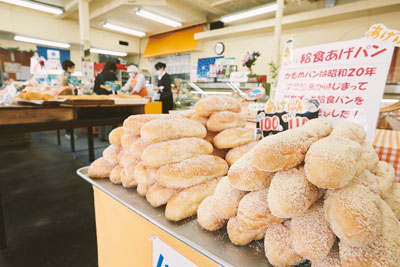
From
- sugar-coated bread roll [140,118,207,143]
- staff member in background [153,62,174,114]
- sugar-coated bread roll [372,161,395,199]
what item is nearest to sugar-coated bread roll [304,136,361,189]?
sugar-coated bread roll [372,161,395,199]

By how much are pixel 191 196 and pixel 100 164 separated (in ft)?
2.15

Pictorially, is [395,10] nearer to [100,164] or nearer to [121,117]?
[121,117]

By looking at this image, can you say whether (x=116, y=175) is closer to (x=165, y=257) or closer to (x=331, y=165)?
(x=165, y=257)

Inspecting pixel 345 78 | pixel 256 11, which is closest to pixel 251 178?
pixel 345 78

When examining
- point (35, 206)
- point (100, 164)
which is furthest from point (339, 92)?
point (35, 206)

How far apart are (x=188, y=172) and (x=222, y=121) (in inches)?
14.5

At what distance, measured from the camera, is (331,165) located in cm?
50

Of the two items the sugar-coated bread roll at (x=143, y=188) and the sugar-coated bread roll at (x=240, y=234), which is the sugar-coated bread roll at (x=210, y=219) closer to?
the sugar-coated bread roll at (x=240, y=234)

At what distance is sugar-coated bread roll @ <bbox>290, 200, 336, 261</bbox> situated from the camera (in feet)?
1.61

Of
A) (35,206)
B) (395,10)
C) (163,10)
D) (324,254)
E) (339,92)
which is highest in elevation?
(163,10)

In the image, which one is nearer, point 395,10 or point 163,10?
point 395,10

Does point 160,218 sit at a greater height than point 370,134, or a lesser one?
lesser

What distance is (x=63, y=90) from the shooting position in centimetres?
348

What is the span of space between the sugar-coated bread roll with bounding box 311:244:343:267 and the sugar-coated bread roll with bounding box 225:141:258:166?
581 mm
